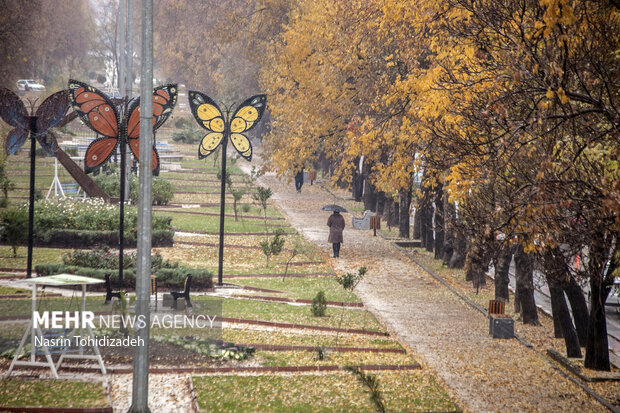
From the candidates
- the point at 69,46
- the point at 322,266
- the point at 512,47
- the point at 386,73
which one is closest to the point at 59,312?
the point at 512,47

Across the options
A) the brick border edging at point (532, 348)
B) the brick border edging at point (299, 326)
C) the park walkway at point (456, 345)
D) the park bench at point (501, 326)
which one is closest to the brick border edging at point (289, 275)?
the park walkway at point (456, 345)

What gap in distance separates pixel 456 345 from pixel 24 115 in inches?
445

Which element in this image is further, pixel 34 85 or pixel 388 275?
pixel 34 85

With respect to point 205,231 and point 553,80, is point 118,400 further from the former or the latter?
point 205,231

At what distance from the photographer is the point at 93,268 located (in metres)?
18.4

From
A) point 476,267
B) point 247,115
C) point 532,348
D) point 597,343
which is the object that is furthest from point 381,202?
point 597,343

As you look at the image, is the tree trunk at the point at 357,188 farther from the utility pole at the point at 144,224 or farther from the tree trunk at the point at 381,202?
the utility pole at the point at 144,224

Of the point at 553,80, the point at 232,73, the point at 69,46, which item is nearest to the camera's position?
the point at 553,80

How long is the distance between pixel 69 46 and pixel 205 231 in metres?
68.2

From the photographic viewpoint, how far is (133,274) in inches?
691

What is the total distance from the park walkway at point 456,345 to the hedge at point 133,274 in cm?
415

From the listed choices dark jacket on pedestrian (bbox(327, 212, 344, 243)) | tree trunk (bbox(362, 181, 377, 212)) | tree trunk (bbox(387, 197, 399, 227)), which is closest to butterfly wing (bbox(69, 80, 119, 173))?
dark jacket on pedestrian (bbox(327, 212, 344, 243))

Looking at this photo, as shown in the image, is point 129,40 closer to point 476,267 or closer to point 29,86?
point 476,267

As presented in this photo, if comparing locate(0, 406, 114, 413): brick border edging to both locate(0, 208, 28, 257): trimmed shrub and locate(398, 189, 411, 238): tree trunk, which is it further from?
locate(398, 189, 411, 238): tree trunk
